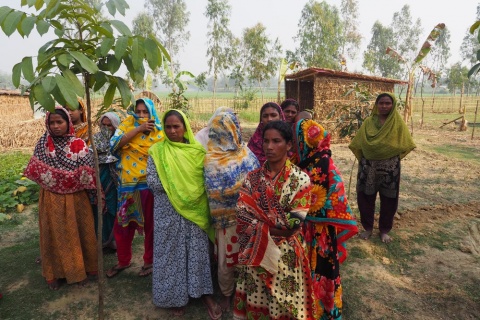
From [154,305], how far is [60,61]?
2.28 meters

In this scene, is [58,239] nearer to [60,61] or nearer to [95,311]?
[95,311]

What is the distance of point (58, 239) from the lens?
289 centimetres

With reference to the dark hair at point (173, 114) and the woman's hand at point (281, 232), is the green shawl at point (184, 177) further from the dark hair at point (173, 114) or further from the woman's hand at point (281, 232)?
the woman's hand at point (281, 232)

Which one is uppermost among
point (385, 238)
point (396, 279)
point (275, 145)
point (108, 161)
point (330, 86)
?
point (330, 86)

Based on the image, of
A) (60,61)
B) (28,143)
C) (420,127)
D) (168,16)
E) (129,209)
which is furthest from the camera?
(168,16)

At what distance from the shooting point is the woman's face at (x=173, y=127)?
2541 mm

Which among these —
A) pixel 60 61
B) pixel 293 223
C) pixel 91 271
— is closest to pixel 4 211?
pixel 91 271

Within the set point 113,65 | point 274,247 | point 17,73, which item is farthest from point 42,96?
point 274,247

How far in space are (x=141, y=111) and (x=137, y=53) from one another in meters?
1.68

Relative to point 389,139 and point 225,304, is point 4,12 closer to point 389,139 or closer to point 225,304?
point 225,304

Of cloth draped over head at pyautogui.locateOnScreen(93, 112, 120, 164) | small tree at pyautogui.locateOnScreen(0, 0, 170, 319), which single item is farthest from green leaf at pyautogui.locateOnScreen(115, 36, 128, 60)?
cloth draped over head at pyautogui.locateOnScreen(93, 112, 120, 164)

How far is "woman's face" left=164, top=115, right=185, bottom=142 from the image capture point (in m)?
2.54

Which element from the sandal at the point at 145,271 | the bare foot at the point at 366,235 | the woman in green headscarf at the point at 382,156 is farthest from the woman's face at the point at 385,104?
the sandal at the point at 145,271

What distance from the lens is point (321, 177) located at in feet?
7.01
